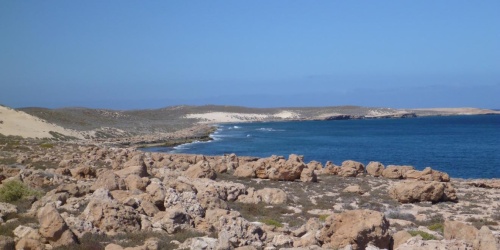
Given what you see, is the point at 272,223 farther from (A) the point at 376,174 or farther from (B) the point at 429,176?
(A) the point at 376,174

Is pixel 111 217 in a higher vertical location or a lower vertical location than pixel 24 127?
higher

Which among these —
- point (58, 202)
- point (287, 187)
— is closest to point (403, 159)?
point (287, 187)

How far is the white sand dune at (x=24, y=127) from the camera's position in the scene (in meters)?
70.1

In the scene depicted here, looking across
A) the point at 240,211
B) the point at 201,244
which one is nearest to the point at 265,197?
the point at 240,211

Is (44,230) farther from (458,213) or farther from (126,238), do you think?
(458,213)

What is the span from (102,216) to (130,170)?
30.9 ft

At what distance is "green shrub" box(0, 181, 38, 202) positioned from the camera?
18359 mm

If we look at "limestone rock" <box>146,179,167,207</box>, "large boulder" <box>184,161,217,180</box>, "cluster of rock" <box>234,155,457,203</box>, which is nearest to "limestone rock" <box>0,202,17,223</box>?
"limestone rock" <box>146,179,167,207</box>

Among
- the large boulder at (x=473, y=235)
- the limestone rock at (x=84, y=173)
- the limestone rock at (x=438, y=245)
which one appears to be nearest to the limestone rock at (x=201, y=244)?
the limestone rock at (x=438, y=245)

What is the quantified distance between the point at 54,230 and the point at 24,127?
68.0m

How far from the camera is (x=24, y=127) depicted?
74.1 metres

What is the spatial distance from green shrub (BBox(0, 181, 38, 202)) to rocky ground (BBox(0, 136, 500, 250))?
4 centimetres

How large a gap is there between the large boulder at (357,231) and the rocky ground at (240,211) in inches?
1.0

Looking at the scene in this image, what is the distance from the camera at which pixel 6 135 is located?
6656cm
